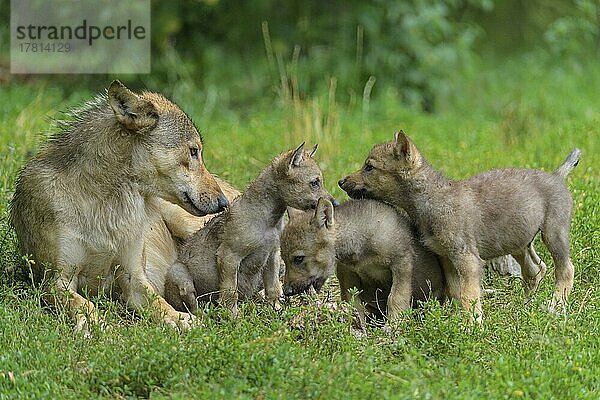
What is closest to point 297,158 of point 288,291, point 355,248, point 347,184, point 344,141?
point 347,184

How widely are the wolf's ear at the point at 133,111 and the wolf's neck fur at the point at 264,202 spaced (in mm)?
791

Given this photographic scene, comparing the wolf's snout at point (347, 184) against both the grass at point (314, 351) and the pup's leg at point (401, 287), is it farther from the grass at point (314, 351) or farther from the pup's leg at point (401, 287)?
the grass at point (314, 351)

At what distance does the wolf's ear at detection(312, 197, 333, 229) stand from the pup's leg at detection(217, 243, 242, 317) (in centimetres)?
58

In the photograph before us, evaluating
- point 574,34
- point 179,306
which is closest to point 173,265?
point 179,306

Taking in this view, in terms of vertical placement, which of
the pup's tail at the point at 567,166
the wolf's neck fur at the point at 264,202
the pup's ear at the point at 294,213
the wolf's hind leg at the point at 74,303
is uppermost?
the pup's tail at the point at 567,166

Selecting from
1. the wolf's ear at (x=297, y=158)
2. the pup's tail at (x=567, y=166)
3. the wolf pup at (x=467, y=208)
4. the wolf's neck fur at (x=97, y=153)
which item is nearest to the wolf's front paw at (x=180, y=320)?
the wolf's neck fur at (x=97, y=153)

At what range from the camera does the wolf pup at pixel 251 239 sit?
730cm

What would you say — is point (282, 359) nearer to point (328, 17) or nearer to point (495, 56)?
point (328, 17)

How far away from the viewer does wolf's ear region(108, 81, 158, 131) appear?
7.03 m

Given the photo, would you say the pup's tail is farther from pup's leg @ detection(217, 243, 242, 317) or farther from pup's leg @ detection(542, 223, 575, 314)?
pup's leg @ detection(217, 243, 242, 317)

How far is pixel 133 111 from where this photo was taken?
709cm

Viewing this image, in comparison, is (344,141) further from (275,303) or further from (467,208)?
(275,303)

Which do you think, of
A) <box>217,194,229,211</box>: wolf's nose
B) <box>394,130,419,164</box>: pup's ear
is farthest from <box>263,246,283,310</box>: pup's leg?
<box>394,130,419,164</box>: pup's ear

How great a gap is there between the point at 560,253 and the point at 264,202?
6.76 feet
